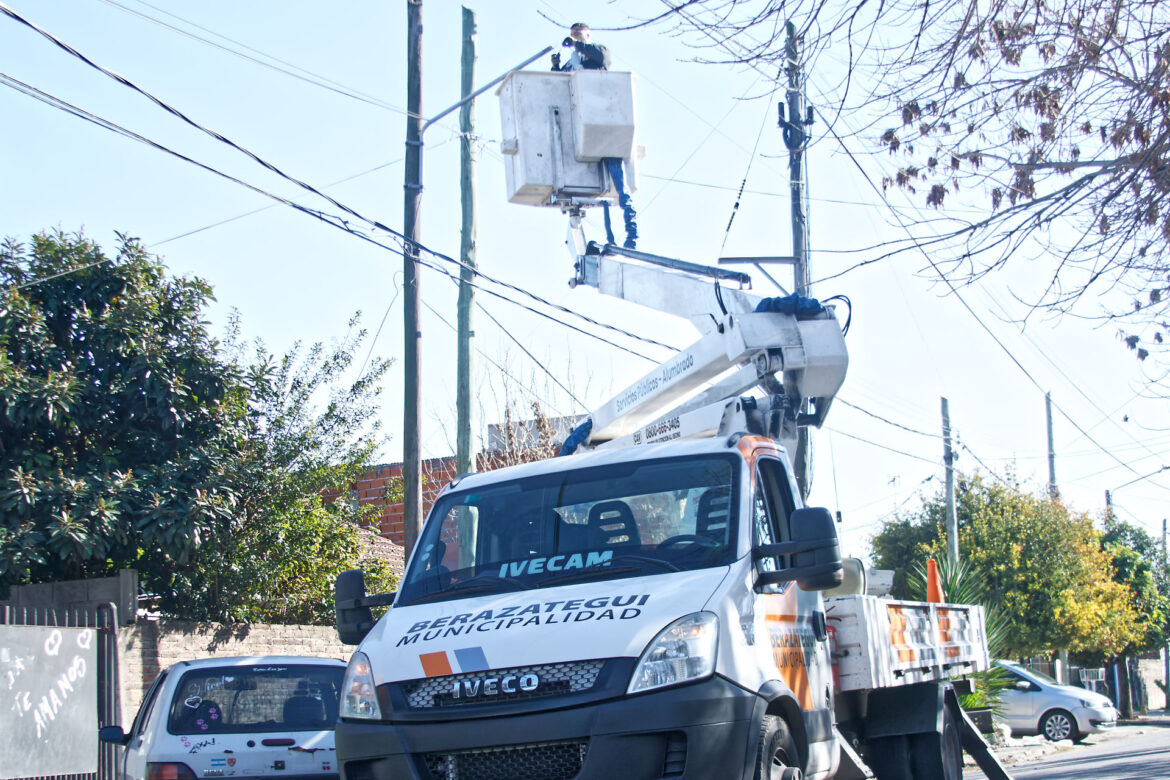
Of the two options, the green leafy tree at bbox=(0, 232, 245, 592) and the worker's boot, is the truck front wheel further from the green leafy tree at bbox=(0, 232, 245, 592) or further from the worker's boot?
the green leafy tree at bbox=(0, 232, 245, 592)

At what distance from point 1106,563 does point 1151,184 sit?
93.2 feet

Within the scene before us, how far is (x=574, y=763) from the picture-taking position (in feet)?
16.4

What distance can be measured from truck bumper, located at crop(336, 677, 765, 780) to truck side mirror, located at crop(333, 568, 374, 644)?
1378mm

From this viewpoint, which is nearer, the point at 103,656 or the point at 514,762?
the point at 514,762

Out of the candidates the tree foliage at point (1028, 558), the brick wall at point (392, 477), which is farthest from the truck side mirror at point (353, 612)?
the tree foliage at point (1028, 558)

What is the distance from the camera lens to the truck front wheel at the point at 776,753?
5145mm

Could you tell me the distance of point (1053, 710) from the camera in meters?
21.8

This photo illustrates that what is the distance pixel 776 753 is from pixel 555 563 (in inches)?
53.1

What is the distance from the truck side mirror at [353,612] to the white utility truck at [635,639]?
0.04 ft

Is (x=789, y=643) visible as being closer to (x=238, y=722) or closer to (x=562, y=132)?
(x=238, y=722)

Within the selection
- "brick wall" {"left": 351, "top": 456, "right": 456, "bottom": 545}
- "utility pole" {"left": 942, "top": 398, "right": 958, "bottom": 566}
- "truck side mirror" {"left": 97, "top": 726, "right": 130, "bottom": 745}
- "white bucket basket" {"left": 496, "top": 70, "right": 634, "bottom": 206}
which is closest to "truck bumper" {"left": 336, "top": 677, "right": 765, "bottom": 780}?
"truck side mirror" {"left": 97, "top": 726, "right": 130, "bottom": 745}

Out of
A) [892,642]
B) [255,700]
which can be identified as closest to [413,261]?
[255,700]

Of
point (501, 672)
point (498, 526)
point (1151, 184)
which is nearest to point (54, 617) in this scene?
point (498, 526)

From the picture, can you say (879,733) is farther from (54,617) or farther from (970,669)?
(54,617)
